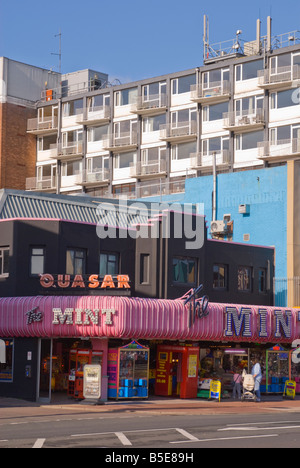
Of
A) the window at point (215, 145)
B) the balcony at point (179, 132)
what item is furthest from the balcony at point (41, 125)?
the window at point (215, 145)

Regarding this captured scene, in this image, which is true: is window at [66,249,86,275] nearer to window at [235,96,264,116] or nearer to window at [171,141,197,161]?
window at [235,96,264,116]

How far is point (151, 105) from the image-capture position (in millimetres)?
81812

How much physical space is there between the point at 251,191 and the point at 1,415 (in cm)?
2595

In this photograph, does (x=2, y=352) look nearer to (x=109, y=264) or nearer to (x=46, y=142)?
(x=109, y=264)

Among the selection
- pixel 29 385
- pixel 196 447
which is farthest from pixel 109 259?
pixel 196 447

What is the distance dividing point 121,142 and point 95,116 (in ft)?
14.3

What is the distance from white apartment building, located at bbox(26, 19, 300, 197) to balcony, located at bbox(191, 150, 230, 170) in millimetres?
91

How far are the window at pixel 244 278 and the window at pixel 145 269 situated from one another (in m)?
7.23

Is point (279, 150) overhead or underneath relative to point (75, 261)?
overhead

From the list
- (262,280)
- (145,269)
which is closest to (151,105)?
(262,280)

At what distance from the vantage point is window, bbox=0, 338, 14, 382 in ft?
123

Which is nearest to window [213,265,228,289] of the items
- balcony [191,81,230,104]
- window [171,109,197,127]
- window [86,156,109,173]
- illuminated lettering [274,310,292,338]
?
illuminated lettering [274,310,292,338]

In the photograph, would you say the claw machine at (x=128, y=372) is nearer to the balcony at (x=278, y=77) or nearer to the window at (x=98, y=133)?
the balcony at (x=278, y=77)

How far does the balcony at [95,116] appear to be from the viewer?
8494cm
